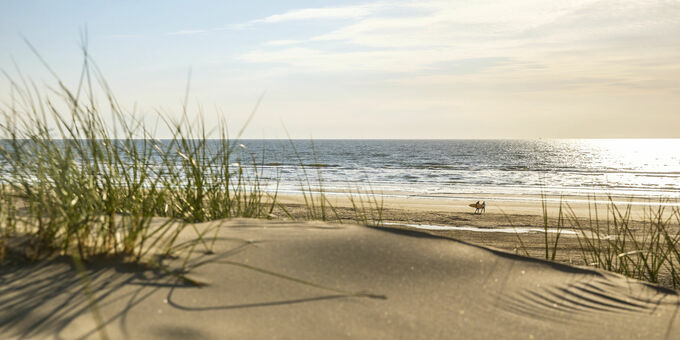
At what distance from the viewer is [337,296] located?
166 centimetres

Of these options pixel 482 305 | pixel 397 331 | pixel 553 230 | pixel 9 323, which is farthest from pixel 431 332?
pixel 553 230

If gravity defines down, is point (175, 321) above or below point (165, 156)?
below

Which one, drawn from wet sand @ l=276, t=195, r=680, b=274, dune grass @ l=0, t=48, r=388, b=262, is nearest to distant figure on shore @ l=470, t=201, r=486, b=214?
wet sand @ l=276, t=195, r=680, b=274

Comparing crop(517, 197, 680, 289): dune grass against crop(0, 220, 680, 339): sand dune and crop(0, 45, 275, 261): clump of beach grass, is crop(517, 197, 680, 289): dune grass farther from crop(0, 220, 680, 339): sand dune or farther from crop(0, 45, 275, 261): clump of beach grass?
crop(0, 45, 275, 261): clump of beach grass

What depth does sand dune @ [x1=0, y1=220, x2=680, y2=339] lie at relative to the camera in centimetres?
147

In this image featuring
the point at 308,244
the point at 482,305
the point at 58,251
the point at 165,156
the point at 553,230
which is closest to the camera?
the point at 482,305

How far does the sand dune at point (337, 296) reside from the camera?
1.47 meters

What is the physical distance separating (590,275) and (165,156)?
8.65 ft

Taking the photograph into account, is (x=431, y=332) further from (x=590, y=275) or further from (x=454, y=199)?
(x=454, y=199)

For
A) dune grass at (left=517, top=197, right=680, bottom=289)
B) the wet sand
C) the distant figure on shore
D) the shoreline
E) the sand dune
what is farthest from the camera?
the distant figure on shore

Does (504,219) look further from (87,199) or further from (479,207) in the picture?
(87,199)

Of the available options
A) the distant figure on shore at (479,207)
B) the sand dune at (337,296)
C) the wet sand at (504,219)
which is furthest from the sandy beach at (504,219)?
the sand dune at (337,296)

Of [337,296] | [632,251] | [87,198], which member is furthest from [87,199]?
[632,251]

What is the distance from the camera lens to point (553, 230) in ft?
24.0
